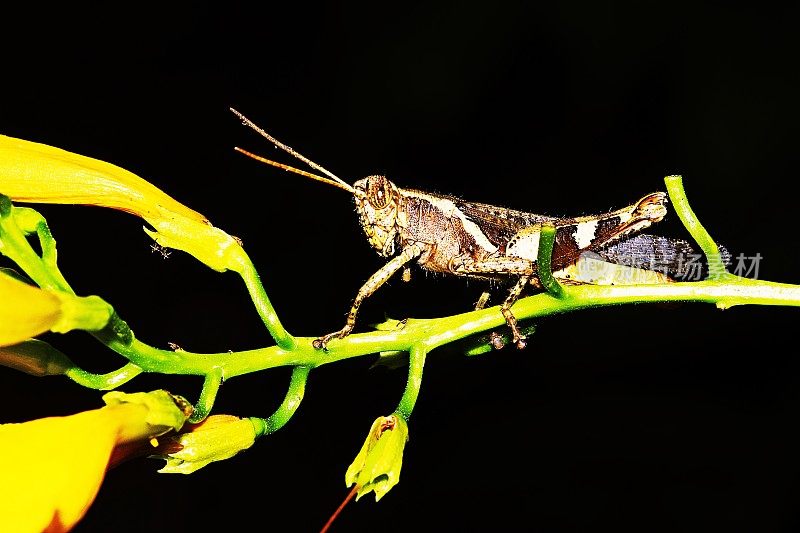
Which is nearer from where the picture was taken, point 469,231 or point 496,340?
point 496,340

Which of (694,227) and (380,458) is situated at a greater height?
(694,227)

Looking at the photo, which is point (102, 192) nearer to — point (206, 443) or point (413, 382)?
point (206, 443)

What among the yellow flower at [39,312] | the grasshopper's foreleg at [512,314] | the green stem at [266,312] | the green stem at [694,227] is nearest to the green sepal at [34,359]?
the yellow flower at [39,312]

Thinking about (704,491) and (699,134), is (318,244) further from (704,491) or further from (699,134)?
(704,491)

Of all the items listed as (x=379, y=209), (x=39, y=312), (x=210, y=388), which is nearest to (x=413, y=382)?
(x=210, y=388)

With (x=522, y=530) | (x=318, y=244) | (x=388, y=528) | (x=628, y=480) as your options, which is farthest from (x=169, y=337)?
(x=628, y=480)

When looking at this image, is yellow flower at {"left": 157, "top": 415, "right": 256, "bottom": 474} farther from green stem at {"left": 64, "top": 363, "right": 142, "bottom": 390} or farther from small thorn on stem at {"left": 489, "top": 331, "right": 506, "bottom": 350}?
small thorn on stem at {"left": 489, "top": 331, "right": 506, "bottom": 350}
